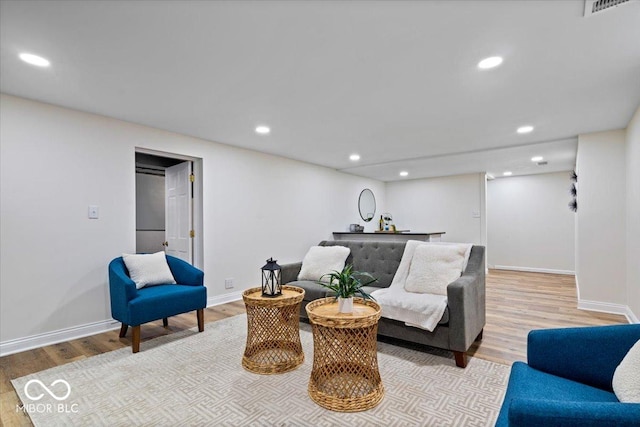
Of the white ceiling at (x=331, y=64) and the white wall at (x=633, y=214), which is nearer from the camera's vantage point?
the white ceiling at (x=331, y=64)

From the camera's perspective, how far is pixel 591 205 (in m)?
3.81

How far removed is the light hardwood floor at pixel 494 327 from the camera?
234cm

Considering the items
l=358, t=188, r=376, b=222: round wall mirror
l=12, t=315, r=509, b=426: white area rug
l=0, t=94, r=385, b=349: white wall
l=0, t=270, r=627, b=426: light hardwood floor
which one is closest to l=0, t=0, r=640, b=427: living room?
l=0, t=94, r=385, b=349: white wall

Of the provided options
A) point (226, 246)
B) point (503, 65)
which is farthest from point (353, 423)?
point (226, 246)

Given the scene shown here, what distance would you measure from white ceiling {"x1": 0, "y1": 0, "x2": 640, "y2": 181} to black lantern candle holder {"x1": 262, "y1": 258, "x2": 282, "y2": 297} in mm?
1486

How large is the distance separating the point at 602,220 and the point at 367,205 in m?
4.40

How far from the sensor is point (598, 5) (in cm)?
158

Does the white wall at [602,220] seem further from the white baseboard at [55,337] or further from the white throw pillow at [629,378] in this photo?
the white baseboard at [55,337]

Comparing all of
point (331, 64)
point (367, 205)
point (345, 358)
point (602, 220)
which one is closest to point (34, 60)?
point (331, 64)

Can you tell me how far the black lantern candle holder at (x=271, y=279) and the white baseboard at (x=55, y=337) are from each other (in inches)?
77.2

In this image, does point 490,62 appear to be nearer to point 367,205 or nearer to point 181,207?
point 181,207

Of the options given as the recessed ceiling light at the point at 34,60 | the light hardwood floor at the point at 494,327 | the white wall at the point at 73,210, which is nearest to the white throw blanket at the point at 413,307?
the light hardwood floor at the point at 494,327

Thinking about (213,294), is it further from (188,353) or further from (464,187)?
(464,187)

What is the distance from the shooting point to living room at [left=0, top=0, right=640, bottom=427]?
211cm
